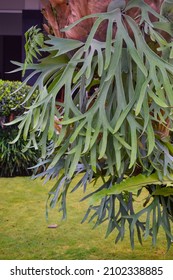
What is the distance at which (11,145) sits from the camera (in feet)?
14.7

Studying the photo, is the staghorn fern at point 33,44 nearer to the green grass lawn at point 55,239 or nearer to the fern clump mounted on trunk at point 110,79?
the fern clump mounted on trunk at point 110,79

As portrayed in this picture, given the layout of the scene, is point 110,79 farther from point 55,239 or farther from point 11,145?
point 11,145

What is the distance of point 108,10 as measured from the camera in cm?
122

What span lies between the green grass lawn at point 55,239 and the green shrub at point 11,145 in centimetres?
81

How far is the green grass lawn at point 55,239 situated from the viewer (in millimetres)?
2523

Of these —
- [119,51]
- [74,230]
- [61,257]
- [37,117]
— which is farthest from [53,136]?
[74,230]

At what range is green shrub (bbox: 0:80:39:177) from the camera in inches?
175

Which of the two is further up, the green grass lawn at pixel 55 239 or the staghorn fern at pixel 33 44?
the staghorn fern at pixel 33 44

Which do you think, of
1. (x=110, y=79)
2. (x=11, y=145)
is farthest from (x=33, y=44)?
(x=11, y=145)

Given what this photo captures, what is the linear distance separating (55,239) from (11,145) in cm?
186

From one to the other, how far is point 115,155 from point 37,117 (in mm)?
239

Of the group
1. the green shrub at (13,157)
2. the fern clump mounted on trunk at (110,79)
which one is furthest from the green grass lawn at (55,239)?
the fern clump mounted on trunk at (110,79)
